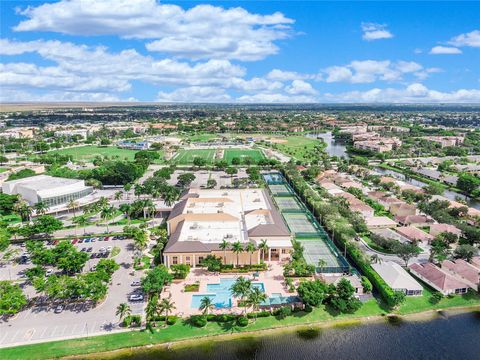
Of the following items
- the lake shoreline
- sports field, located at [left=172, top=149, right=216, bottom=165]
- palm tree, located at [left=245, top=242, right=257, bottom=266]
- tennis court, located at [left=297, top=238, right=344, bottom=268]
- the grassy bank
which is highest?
sports field, located at [left=172, top=149, right=216, bottom=165]

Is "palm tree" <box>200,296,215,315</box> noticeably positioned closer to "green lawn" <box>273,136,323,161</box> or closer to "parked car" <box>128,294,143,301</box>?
"parked car" <box>128,294,143,301</box>

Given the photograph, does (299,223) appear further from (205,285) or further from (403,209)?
(205,285)

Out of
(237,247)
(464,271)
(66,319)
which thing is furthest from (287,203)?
(66,319)

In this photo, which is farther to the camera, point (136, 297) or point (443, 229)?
point (443, 229)

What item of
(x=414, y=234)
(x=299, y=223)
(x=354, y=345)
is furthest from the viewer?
(x=299, y=223)

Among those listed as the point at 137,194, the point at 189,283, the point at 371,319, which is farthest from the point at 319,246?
the point at 137,194

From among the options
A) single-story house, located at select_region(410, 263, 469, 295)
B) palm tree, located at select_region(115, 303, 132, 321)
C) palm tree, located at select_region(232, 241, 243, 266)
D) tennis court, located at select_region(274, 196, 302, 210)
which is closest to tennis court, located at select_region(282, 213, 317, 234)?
tennis court, located at select_region(274, 196, 302, 210)

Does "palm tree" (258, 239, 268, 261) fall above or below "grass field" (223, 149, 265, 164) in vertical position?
below
